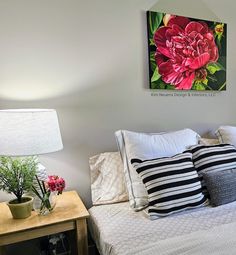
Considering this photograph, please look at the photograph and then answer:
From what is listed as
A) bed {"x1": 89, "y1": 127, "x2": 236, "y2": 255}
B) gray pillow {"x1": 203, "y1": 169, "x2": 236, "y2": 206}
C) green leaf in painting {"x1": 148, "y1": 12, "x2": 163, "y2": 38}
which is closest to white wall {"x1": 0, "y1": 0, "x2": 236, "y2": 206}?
green leaf in painting {"x1": 148, "y1": 12, "x2": 163, "y2": 38}

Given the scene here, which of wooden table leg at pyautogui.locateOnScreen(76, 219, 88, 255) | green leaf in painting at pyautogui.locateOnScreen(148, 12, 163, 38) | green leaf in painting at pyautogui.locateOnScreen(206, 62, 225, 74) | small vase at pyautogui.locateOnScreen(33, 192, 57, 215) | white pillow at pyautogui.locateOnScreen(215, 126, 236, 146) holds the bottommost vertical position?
wooden table leg at pyautogui.locateOnScreen(76, 219, 88, 255)

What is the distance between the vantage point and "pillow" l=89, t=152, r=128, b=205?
1650 mm

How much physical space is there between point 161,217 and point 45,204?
2.13 ft

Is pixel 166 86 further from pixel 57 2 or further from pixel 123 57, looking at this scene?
pixel 57 2

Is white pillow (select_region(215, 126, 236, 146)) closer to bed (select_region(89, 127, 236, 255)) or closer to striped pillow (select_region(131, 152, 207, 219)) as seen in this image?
bed (select_region(89, 127, 236, 255))

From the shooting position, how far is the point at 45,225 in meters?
1.25

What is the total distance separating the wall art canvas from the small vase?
1.13m

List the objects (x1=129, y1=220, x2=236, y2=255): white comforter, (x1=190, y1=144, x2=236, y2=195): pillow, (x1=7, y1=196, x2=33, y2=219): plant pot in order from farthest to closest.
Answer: (x1=190, y1=144, x2=236, y2=195): pillow, (x1=7, y1=196, x2=33, y2=219): plant pot, (x1=129, y1=220, x2=236, y2=255): white comforter

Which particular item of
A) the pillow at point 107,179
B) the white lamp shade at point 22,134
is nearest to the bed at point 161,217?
the pillow at point 107,179

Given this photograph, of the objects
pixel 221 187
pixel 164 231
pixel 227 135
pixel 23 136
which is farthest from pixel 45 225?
pixel 227 135

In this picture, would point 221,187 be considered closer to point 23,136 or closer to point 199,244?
point 199,244

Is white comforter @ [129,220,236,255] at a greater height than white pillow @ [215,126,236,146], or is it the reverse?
white pillow @ [215,126,236,146]

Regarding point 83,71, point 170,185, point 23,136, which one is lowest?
point 170,185

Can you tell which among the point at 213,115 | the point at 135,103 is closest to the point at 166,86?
the point at 135,103
